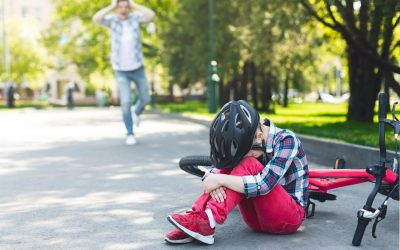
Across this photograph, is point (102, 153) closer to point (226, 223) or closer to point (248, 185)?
point (226, 223)

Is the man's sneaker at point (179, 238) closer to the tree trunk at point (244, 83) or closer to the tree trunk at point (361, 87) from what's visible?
the tree trunk at point (361, 87)

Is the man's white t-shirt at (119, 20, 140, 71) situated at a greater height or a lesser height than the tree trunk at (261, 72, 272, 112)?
greater

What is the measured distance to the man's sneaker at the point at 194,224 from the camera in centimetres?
399

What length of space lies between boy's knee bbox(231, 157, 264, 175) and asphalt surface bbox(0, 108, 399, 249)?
0.47m

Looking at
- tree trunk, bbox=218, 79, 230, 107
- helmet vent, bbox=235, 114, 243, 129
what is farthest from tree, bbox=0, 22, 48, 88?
helmet vent, bbox=235, 114, 243, 129

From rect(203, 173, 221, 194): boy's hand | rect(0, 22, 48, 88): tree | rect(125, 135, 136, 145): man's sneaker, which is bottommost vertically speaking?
rect(125, 135, 136, 145): man's sneaker

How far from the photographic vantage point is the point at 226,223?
4840 millimetres

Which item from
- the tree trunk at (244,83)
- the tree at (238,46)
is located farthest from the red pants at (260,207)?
the tree trunk at (244,83)

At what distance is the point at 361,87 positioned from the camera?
17.2m

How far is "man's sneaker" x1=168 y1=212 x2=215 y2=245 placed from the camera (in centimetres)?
399

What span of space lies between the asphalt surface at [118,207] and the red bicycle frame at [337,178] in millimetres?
255

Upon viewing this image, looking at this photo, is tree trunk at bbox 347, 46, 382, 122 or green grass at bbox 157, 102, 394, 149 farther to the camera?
tree trunk at bbox 347, 46, 382, 122

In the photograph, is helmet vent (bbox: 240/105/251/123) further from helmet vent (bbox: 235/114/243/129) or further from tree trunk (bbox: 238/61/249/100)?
tree trunk (bbox: 238/61/249/100)

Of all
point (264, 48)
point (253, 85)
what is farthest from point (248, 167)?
point (253, 85)
